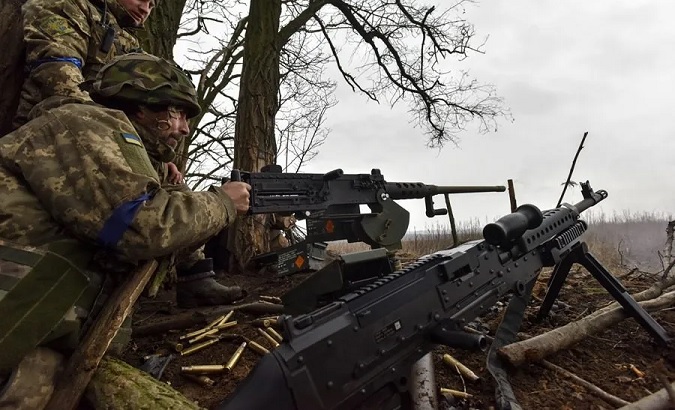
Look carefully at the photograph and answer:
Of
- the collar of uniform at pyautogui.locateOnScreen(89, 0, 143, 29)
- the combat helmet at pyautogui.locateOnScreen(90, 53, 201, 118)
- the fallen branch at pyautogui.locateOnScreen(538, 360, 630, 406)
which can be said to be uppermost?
the collar of uniform at pyautogui.locateOnScreen(89, 0, 143, 29)

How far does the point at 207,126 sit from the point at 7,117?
8772 millimetres

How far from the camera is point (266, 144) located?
699 centimetres

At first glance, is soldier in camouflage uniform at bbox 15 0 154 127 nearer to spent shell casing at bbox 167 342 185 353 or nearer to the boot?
spent shell casing at bbox 167 342 185 353

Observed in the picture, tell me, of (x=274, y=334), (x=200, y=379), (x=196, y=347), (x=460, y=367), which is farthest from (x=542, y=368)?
(x=196, y=347)

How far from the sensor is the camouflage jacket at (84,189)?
207 cm

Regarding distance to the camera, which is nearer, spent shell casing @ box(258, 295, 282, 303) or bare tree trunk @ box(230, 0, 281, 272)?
spent shell casing @ box(258, 295, 282, 303)

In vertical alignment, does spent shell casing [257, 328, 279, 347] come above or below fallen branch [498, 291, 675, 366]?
above

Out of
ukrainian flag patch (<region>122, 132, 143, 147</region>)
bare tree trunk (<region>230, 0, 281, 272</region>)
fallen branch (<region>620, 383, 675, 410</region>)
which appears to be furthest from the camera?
bare tree trunk (<region>230, 0, 281, 272</region>)

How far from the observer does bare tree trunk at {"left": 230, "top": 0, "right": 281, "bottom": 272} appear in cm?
638

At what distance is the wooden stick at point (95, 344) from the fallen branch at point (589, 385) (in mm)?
2646

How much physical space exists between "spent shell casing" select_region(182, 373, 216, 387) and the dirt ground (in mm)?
26

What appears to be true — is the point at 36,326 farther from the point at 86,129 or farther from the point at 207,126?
the point at 207,126

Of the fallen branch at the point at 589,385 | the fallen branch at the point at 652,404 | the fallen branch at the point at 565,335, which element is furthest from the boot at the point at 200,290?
the fallen branch at the point at 652,404

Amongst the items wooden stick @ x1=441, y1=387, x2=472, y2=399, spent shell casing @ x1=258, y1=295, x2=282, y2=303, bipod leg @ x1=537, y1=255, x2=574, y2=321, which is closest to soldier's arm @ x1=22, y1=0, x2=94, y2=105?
spent shell casing @ x1=258, y1=295, x2=282, y2=303
